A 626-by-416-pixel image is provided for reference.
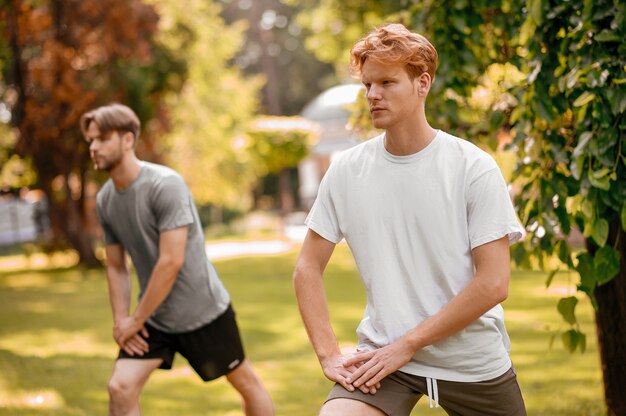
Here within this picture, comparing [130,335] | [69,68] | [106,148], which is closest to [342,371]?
[130,335]

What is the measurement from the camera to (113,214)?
4703mm

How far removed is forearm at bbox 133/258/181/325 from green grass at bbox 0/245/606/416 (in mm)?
2390

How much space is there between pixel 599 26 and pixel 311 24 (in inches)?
750

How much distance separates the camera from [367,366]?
9.53 feet

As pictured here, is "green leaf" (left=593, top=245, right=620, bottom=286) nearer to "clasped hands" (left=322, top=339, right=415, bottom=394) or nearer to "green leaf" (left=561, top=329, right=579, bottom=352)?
"green leaf" (left=561, top=329, right=579, bottom=352)

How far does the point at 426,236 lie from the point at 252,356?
6717 mm

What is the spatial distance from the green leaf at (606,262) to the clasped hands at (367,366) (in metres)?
1.69

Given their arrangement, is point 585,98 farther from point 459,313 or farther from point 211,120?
point 211,120

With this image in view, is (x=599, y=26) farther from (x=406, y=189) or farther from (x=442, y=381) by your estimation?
(x=442, y=381)

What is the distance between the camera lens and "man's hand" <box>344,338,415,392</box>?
287cm

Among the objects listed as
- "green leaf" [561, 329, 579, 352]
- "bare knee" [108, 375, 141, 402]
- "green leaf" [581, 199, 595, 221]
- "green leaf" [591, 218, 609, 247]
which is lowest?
"bare knee" [108, 375, 141, 402]

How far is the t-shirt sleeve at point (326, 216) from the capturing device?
10.1 feet

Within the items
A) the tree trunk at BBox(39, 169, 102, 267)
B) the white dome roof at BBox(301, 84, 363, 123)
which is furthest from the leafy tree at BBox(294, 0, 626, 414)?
the white dome roof at BBox(301, 84, 363, 123)

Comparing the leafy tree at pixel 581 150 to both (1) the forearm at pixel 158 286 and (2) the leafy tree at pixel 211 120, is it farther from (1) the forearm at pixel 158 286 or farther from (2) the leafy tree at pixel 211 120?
(2) the leafy tree at pixel 211 120
